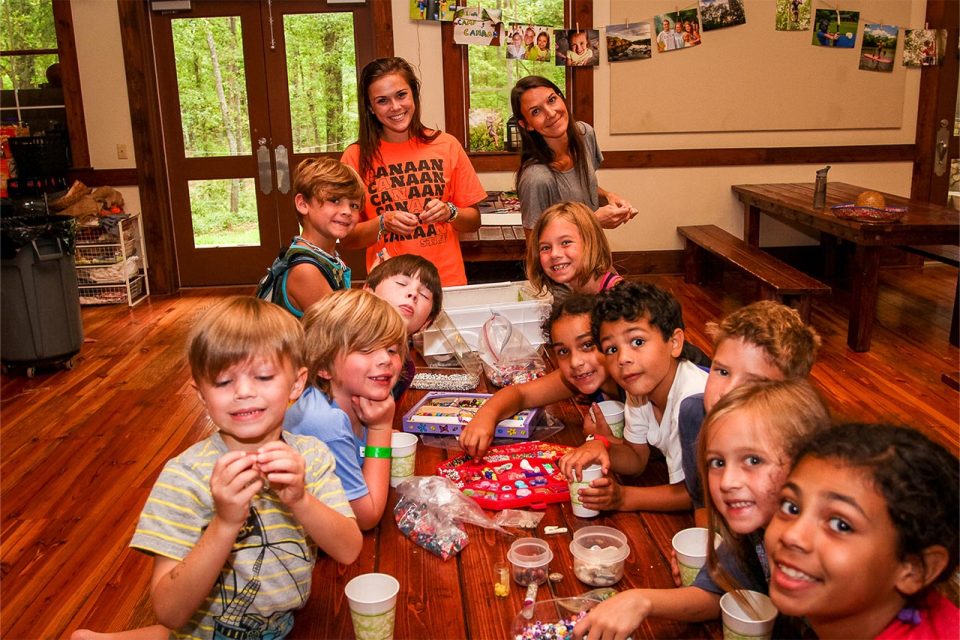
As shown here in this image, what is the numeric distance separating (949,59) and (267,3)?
5.14 metres

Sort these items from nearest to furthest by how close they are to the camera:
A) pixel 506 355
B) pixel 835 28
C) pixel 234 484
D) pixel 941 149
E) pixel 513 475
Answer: pixel 234 484
pixel 513 475
pixel 506 355
pixel 835 28
pixel 941 149

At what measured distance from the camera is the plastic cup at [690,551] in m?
1.36

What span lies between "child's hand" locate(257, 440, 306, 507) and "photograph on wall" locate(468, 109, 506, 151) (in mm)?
5418

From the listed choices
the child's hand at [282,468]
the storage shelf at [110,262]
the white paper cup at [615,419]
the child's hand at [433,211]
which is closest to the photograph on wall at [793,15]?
the child's hand at [433,211]

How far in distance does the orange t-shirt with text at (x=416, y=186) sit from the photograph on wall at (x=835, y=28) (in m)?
4.41

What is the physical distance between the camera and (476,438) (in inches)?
75.6

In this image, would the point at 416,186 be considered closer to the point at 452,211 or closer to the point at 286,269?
the point at 452,211

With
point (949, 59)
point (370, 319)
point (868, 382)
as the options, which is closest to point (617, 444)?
point (370, 319)

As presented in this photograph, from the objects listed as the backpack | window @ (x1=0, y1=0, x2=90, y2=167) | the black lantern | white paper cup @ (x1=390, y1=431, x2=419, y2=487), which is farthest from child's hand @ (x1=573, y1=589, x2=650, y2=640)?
window @ (x1=0, y1=0, x2=90, y2=167)

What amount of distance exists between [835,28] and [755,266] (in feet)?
8.06

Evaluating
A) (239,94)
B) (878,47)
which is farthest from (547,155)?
(878,47)

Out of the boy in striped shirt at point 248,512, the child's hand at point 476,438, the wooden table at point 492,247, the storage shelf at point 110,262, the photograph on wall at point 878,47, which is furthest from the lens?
the photograph on wall at point 878,47

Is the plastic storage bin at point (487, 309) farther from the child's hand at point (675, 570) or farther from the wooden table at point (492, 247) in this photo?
the wooden table at point (492, 247)

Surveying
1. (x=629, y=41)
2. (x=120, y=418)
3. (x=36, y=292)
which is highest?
(x=629, y=41)
